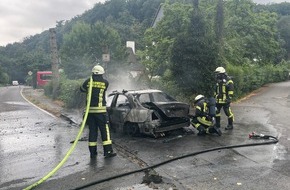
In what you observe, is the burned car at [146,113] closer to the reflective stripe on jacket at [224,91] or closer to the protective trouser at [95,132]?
the reflective stripe on jacket at [224,91]

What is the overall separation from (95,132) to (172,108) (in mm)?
2294

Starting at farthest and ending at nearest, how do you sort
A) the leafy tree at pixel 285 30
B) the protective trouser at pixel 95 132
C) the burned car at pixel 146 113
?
the leafy tree at pixel 285 30 < the burned car at pixel 146 113 < the protective trouser at pixel 95 132

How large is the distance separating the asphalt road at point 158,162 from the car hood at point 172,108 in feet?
2.17

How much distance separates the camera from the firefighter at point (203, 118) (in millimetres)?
9305

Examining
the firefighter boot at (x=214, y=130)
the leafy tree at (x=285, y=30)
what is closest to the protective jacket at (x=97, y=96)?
the firefighter boot at (x=214, y=130)

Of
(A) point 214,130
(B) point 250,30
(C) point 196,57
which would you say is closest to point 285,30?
(B) point 250,30

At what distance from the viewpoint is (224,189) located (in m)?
5.24

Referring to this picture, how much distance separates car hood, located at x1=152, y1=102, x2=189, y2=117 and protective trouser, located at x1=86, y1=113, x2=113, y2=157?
1.82 metres

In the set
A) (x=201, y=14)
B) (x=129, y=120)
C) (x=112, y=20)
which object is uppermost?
(x=112, y=20)

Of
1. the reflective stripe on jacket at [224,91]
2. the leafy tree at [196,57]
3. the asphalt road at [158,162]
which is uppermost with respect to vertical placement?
the leafy tree at [196,57]

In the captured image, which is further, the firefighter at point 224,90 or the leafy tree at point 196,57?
the leafy tree at point 196,57

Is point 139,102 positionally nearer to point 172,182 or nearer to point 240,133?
point 240,133

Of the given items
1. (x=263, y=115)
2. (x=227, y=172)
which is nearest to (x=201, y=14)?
(x=263, y=115)

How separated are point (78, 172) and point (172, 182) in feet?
6.25
